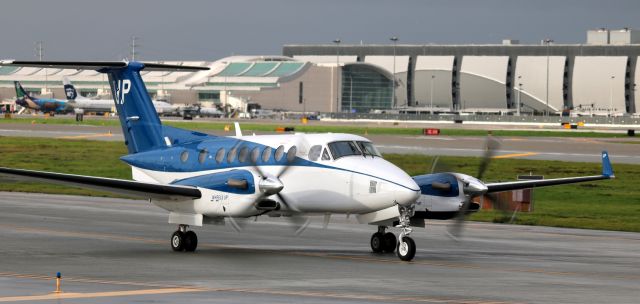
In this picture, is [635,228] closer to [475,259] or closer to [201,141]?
[475,259]

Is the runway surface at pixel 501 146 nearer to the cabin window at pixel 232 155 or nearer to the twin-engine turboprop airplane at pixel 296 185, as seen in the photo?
the twin-engine turboprop airplane at pixel 296 185

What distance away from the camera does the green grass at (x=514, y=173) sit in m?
44.5

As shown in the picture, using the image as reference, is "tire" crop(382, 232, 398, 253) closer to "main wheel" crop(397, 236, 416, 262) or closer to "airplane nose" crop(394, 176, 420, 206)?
"main wheel" crop(397, 236, 416, 262)

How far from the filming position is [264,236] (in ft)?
113

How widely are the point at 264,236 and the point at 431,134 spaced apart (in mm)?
79842

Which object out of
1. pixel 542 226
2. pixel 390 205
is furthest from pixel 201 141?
pixel 542 226

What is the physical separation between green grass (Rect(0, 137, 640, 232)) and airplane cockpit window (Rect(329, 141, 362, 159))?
772 cm

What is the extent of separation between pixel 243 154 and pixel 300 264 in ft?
12.1

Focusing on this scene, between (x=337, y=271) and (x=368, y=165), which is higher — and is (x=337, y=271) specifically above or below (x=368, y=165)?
below

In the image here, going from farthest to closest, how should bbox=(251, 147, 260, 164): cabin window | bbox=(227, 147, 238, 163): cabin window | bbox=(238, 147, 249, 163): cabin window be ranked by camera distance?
bbox=(227, 147, 238, 163): cabin window, bbox=(238, 147, 249, 163): cabin window, bbox=(251, 147, 260, 164): cabin window

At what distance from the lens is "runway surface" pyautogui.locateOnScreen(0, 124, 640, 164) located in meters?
80.8

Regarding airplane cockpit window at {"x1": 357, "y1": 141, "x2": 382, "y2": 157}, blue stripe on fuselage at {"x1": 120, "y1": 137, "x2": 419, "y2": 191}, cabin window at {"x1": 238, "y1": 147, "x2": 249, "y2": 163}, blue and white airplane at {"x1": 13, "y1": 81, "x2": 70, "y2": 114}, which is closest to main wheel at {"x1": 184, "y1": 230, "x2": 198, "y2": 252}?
blue stripe on fuselage at {"x1": 120, "y1": 137, "x2": 419, "y2": 191}

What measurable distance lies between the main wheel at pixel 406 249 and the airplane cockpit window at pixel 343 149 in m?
2.43

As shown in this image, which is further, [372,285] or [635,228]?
[635,228]
